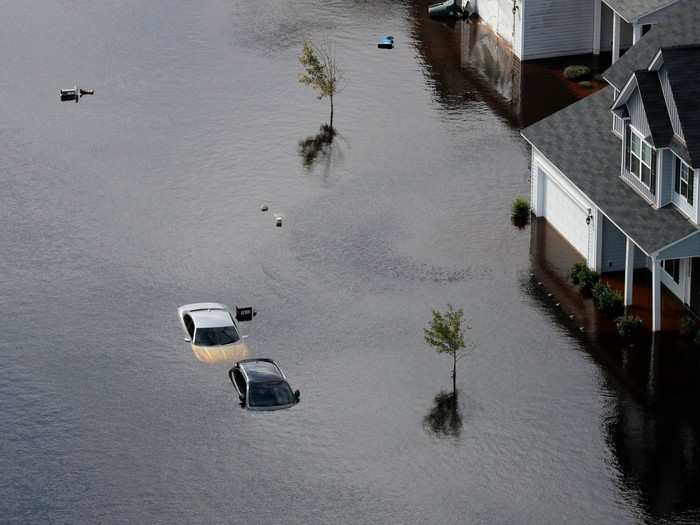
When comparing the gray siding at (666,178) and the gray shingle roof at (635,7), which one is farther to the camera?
the gray shingle roof at (635,7)

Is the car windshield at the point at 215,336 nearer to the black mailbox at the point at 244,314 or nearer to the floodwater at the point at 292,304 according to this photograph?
the floodwater at the point at 292,304

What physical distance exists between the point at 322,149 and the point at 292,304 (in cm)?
1955

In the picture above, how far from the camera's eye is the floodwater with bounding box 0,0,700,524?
50.2 metres

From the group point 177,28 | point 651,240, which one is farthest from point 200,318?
point 177,28

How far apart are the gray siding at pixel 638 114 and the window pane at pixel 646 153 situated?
0.68 metres

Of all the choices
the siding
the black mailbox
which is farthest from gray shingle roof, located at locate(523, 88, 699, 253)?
the siding

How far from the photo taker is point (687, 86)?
2287 inches

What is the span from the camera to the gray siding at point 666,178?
58625 mm

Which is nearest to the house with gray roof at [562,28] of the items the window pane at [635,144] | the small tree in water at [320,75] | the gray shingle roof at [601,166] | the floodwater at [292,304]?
the floodwater at [292,304]

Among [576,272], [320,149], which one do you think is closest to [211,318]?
[576,272]

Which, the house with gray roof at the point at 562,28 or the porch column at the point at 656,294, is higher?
the house with gray roof at the point at 562,28

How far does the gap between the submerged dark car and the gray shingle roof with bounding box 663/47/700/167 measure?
18.3 meters

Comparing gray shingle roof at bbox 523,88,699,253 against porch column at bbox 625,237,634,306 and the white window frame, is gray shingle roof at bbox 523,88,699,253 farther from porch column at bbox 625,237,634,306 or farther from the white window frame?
porch column at bbox 625,237,634,306

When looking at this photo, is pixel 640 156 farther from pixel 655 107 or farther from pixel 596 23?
pixel 596 23
